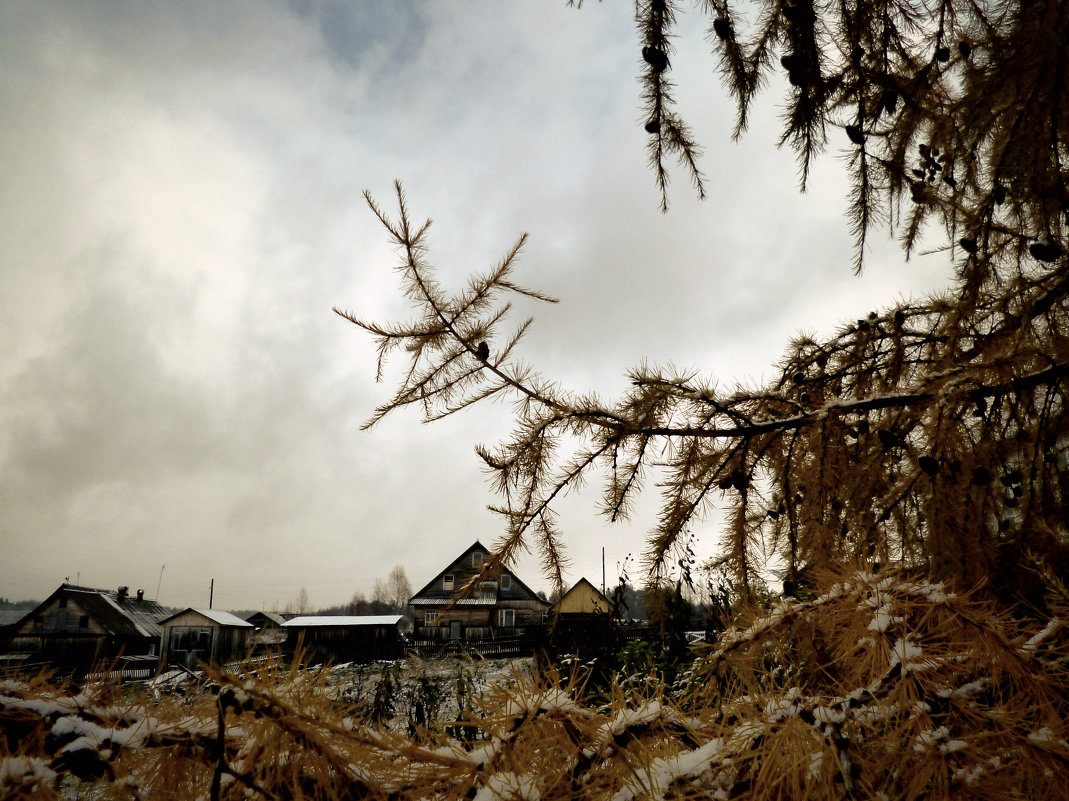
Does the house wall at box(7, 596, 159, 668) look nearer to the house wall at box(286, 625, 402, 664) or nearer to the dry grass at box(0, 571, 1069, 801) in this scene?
the house wall at box(286, 625, 402, 664)

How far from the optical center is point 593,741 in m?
0.93

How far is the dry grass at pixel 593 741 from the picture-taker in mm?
781

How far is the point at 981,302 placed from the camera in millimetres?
2191

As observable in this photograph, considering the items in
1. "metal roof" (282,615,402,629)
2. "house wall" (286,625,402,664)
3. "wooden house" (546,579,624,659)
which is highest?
"wooden house" (546,579,624,659)

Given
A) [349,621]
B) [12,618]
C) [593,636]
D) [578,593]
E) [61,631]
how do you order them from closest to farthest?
[593,636], [61,631], [349,621], [12,618], [578,593]

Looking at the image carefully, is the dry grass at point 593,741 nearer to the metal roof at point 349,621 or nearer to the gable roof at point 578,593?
the gable roof at point 578,593

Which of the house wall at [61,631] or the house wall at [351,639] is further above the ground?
the house wall at [61,631]

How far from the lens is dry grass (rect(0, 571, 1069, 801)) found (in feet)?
2.56

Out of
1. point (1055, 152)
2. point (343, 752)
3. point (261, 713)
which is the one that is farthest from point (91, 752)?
point (1055, 152)

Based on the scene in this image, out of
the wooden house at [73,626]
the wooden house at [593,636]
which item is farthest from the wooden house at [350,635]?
the wooden house at [593,636]

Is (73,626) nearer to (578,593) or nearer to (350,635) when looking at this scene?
(350,635)

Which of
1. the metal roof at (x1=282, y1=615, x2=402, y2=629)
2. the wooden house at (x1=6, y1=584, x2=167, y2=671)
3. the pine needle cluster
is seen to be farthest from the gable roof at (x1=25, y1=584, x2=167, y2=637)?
the pine needle cluster

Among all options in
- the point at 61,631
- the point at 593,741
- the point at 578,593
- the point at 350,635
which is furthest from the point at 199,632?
the point at 593,741

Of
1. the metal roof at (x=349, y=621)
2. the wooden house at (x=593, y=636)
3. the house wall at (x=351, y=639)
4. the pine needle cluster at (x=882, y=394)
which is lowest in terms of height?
the house wall at (x=351, y=639)
